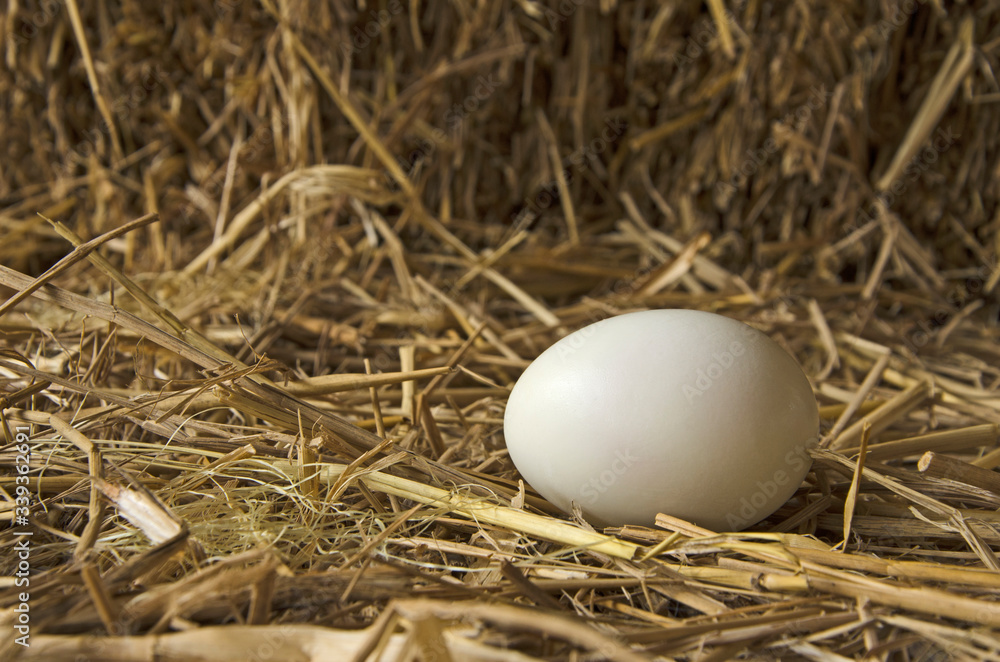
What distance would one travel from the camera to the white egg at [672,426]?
30.2 inches

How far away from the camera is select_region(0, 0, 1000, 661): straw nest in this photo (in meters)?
0.66

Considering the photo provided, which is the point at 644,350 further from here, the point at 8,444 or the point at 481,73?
the point at 481,73

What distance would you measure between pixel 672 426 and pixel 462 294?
0.86 meters

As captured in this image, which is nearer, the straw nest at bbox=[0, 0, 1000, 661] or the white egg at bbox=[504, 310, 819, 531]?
the straw nest at bbox=[0, 0, 1000, 661]

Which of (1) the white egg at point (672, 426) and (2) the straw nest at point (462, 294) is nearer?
(2) the straw nest at point (462, 294)

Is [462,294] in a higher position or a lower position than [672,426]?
lower

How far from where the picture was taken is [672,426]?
76cm

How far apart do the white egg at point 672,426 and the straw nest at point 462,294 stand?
0.05 m

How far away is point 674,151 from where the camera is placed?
1754 millimetres

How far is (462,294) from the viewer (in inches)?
61.4

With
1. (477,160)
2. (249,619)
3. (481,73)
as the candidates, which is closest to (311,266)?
(477,160)

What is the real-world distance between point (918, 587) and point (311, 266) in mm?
1278

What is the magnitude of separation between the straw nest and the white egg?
0.16 feet

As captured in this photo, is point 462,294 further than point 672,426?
Yes
